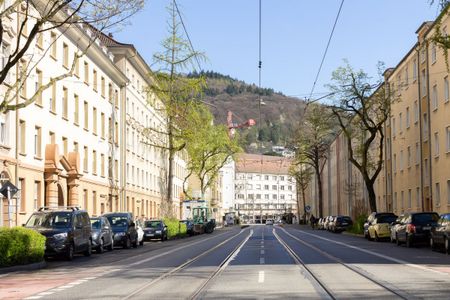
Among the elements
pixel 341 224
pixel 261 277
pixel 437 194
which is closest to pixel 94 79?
pixel 437 194

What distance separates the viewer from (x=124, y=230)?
117 ft

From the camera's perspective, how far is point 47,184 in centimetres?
3934

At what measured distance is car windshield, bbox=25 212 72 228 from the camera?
26375 mm

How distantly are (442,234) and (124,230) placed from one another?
16.0 metres

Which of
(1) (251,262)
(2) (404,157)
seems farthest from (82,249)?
(2) (404,157)

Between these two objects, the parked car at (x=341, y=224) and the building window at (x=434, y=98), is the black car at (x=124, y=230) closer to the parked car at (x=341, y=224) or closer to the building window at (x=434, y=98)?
the building window at (x=434, y=98)

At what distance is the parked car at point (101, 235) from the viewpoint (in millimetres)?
30984

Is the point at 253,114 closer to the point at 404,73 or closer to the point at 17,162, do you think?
the point at 404,73

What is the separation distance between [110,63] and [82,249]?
29644 mm

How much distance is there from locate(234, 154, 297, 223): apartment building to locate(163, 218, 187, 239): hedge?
118 m

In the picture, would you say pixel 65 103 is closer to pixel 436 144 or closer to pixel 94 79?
pixel 94 79

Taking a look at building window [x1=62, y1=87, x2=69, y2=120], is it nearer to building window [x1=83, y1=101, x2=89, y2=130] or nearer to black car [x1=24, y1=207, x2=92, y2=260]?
building window [x1=83, y1=101, x2=89, y2=130]

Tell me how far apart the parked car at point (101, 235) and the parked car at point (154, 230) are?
505 inches

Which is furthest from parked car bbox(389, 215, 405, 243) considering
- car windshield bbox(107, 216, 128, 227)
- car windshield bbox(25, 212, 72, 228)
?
car windshield bbox(25, 212, 72, 228)
